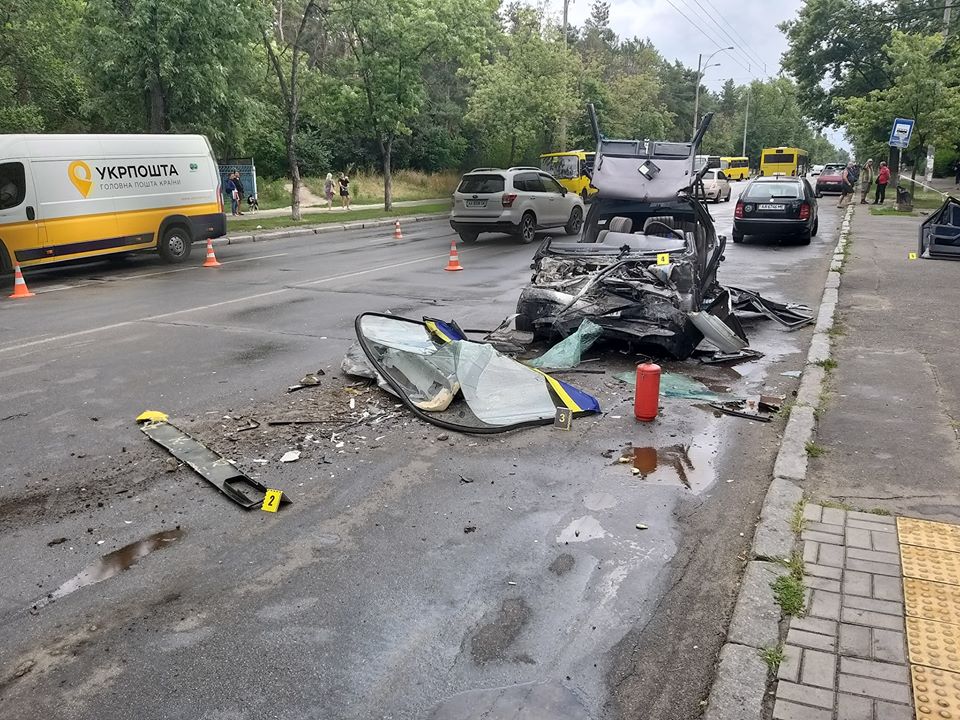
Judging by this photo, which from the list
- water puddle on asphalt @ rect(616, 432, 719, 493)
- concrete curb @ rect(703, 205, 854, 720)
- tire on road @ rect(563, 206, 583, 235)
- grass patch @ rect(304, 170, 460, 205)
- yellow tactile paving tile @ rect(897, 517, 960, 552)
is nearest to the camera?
concrete curb @ rect(703, 205, 854, 720)

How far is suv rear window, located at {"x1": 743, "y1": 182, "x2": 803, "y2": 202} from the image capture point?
18844 mm

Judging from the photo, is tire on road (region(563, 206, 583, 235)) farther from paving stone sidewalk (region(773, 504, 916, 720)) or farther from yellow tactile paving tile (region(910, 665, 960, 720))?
yellow tactile paving tile (region(910, 665, 960, 720))

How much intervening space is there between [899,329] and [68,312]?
11245 mm

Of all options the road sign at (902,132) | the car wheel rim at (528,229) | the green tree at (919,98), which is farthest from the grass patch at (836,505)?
the green tree at (919,98)

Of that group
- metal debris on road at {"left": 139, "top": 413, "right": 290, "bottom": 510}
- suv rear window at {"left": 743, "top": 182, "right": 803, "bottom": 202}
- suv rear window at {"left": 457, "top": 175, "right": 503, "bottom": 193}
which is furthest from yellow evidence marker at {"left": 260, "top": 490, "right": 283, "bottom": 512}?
suv rear window at {"left": 743, "top": 182, "right": 803, "bottom": 202}

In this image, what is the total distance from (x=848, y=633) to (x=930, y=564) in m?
0.86

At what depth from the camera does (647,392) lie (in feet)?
19.8

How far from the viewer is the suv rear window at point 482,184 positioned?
62.9ft

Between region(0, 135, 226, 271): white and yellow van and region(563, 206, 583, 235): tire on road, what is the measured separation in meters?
9.43

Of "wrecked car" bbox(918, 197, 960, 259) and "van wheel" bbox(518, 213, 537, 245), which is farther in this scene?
"van wheel" bbox(518, 213, 537, 245)

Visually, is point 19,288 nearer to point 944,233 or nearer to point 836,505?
point 836,505

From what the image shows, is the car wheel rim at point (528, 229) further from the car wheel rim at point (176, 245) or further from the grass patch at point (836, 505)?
the grass patch at point (836, 505)

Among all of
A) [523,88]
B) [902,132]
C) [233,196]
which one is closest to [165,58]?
[233,196]

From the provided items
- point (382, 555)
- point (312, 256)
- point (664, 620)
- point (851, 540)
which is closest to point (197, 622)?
point (382, 555)
